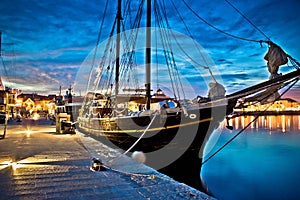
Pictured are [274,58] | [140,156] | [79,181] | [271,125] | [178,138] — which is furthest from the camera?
[271,125]

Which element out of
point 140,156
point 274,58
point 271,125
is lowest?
point 271,125

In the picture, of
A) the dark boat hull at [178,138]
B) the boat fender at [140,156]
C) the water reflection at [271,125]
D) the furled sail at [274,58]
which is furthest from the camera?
the water reflection at [271,125]

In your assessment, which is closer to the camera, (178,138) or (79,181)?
(79,181)

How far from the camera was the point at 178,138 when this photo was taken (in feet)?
30.9

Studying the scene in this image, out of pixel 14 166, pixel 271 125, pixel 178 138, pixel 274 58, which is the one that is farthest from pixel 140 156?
pixel 271 125

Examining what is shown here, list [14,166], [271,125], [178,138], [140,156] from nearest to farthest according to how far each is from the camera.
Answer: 1. [14,166]
2. [178,138]
3. [140,156]
4. [271,125]

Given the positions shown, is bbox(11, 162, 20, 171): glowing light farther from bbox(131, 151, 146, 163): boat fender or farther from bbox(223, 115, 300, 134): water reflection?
bbox(223, 115, 300, 134): water reflection

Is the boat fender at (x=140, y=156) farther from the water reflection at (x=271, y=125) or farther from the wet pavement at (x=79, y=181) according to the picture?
the water reflection at (x=271, y=125)

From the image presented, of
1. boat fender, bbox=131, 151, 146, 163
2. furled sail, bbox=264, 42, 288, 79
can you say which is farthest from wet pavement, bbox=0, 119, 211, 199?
furled sail, bbox=264, 42, 288, 79

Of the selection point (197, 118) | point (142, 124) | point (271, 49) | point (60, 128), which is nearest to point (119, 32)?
point (60, 128)

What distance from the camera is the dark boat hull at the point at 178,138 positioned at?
9078mm

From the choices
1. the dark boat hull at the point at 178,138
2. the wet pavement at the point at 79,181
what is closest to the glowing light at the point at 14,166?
the wet pavement at the point at 79,181

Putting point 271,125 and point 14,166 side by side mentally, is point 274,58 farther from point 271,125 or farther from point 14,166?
point 271,125

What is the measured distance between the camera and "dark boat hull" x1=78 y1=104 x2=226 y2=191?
9.08 m
